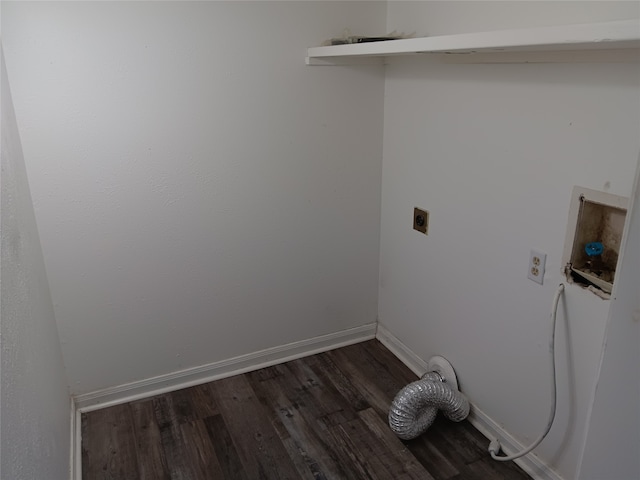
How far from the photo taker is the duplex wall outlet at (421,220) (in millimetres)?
2178

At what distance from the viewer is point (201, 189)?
6.92ft

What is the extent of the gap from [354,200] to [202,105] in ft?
2.79

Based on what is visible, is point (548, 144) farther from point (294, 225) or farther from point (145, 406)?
point (145, 406)

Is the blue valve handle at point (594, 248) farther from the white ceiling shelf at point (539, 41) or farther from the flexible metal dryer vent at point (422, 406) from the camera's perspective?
the flexible metal dryer vent at point (422, 406)

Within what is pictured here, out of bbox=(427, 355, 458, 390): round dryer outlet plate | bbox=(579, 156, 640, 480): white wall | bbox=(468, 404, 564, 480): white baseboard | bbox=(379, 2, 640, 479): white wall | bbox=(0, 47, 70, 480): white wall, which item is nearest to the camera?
bbox=(579, 156, 640, 480): white wall

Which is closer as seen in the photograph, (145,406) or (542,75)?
(542,75)

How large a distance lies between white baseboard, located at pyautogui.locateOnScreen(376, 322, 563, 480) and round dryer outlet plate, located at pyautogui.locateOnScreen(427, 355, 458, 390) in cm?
11

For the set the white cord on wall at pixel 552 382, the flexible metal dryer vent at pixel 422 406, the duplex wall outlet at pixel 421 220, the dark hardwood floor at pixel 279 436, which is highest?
the duplex wall outlet at pixel 421 220

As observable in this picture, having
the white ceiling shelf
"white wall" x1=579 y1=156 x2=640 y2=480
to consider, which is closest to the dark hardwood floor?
"white wall" x1=579 y1=156 x2=640 y2=480

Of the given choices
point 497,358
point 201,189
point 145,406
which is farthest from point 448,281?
point 145,406

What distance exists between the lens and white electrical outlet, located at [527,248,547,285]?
5.37ft

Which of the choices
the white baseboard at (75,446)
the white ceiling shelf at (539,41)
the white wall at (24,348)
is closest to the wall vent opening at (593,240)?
the white ceiling shelf at (539,41)

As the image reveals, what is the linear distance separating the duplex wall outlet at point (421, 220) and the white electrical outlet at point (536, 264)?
1.87 feet

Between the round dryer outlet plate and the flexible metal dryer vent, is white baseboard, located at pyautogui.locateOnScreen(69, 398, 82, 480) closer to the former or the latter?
the flexible metal dryer vent
